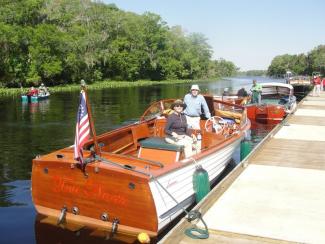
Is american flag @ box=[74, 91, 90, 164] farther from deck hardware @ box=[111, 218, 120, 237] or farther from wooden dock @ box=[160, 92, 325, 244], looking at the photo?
wooden dock @ box=[160, 92, 325, 244]

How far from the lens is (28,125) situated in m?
24.1

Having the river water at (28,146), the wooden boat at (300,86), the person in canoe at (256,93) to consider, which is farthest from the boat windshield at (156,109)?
the wooden boat at (300,86)

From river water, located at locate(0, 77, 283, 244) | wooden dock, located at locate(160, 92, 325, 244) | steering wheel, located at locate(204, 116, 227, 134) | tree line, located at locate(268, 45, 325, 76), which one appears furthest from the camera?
tree line, located at locate(268, 45, 325, 76)

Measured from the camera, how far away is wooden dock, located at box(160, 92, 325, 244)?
6932mm

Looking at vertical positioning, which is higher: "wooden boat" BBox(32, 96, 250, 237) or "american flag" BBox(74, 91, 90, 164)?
"american flag" BBox(74, 91, 90, 164)

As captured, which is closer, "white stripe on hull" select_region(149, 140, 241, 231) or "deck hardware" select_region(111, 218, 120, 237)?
"white stripe on hull" select_region(149, 140, 241, 231)

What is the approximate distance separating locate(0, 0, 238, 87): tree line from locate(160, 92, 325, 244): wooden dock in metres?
49.0

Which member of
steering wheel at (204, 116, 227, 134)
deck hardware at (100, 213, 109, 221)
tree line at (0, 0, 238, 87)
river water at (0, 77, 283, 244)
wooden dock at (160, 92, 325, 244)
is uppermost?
tree line at (0, 0, 238, 87)

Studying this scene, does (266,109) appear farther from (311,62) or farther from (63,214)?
(311,62)

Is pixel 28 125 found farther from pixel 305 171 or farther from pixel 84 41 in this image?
pixel 84 41

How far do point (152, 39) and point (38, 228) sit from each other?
→ 98681mm

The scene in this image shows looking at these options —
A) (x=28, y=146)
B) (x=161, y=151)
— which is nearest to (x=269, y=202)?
(x=161, y=151)

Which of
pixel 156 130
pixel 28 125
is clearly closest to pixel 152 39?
pixel 28 125

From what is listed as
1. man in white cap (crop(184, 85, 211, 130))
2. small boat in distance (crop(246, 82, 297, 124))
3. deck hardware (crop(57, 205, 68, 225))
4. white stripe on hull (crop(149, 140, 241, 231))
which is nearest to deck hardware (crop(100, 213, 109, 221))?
deck hardware (crop(57, 205, 68, 225))
